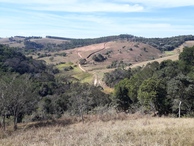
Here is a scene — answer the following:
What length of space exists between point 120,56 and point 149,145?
375 feet

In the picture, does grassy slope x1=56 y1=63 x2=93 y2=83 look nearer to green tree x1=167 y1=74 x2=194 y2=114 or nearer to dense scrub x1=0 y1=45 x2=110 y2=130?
dense scrub x1=0 y1=45 x2=110 y2=130

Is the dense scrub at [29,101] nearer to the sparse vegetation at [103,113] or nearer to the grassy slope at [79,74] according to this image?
the sparse vegetation at [103,113]

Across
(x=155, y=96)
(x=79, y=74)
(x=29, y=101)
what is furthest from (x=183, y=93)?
(x=79, y=74)

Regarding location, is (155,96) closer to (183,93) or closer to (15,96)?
(183,93)

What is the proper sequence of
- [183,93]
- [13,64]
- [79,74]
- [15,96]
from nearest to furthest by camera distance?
[15,96] → [183,93] → [13,64] → [79,74]

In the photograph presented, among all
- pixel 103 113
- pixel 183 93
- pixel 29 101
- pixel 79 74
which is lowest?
pixel 79 74

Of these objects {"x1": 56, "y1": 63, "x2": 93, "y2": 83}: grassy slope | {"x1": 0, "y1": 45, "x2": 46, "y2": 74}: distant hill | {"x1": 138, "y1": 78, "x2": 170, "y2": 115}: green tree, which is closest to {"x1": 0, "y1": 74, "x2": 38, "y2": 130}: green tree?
{"x1": 138, "y1": 78, "x2": 170, "y2": 115}: green tree

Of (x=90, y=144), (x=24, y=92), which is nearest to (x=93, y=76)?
(x=24, y=92)

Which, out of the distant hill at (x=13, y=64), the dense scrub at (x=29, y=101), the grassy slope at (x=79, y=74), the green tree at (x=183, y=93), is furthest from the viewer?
the grassy slope at (x=79, y=74)

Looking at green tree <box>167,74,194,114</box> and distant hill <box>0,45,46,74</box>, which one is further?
distant hill <box>0,45,46,74</box>

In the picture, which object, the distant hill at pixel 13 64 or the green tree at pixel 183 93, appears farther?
the distant hill at pixel 13 64

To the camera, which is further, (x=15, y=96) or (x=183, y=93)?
(x=183, y=93)

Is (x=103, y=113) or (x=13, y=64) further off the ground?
(x=103, y=113)

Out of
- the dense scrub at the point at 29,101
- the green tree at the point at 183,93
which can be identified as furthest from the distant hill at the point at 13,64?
the green tree at the point at 183,93
